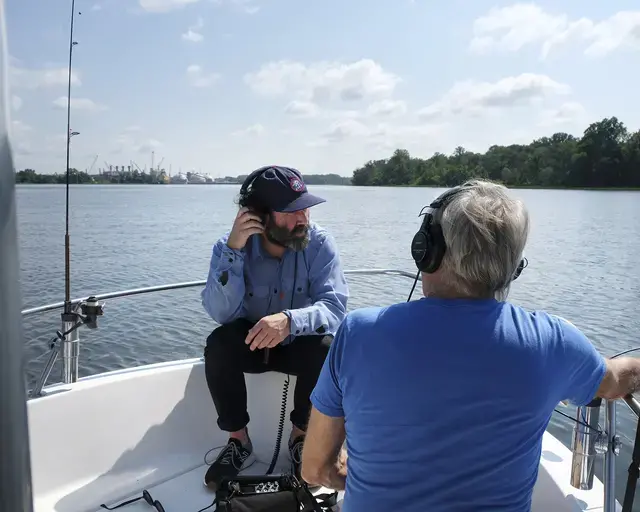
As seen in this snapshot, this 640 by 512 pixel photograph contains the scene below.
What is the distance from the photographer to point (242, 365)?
217 cm

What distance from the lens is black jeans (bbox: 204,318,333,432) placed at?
2143 millimetres

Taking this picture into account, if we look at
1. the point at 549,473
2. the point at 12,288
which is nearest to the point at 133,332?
the point at 549,473

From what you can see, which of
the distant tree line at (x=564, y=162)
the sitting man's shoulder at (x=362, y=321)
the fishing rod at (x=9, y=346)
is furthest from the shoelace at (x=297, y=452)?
the distant tree line at (x=564, y=162)

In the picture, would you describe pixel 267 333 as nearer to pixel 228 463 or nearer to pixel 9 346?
pixel 228 463

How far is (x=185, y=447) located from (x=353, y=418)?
153cm

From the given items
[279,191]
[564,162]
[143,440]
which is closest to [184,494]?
[143,440]

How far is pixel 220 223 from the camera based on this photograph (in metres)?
20.6

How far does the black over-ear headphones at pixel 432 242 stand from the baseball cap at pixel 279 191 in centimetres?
105

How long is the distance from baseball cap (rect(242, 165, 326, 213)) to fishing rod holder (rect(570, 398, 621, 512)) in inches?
44.2

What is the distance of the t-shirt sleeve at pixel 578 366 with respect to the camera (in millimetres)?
1025

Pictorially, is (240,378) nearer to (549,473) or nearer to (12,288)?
(549,473)

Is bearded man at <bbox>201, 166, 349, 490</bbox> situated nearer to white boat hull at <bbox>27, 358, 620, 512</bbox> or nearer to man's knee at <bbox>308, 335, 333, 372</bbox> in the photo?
man's knee at <bbox>308, 335, 333, 372</bbox>

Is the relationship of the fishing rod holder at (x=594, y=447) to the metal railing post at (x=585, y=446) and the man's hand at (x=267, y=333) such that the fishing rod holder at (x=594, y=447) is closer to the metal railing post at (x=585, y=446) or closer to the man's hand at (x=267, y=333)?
the metal railing post at (x=585, y=446)

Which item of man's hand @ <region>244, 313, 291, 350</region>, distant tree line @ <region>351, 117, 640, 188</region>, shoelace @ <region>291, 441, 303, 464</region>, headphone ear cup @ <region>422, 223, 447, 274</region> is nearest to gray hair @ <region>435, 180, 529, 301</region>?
headphone ear cup @ <region>422, 223, 447, 274</region>
